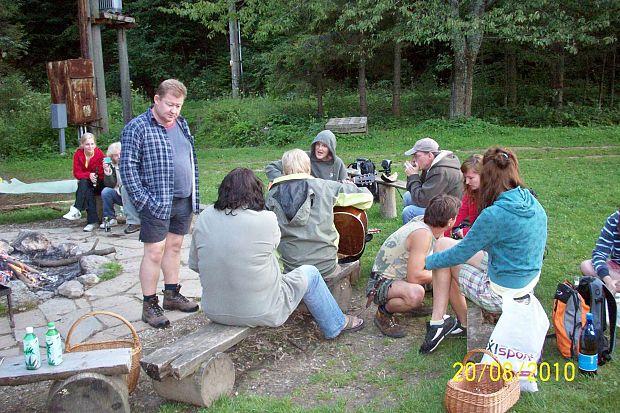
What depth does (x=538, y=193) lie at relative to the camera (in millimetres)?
8258

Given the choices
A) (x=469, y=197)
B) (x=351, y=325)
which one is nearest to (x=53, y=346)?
(x=351, y=325)

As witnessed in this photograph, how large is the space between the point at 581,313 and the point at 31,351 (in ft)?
9.34

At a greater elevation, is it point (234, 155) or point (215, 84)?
point (215, 84)

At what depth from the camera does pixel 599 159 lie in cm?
1077

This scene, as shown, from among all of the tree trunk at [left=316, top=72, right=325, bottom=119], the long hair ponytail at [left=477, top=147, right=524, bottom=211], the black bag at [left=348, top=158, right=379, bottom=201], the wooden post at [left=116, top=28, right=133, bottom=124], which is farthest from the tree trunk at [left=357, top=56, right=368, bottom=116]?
the long hair ponytail at [left=477, top=147, right=524, bottom=211]

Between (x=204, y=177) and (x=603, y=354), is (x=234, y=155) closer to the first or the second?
(x=204, y=177)

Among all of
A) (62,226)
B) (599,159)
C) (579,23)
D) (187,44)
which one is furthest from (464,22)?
(187,44)

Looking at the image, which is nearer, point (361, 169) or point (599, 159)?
point (361, 169)

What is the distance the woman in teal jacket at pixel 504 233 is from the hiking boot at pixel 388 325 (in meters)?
0.68

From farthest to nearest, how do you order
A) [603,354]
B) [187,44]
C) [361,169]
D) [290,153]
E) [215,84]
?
1. [187,44]
2. [215,84]
3. [361,169]
4. [290,153]
5. [603,354]

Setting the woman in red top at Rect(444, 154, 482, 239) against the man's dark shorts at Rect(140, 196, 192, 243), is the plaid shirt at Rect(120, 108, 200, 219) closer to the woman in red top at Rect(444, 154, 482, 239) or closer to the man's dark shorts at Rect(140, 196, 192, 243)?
the man's dark shorts at Rect(140, 196, 192, 243)

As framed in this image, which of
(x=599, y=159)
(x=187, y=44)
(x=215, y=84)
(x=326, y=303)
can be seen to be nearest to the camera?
(x=326, y=303)

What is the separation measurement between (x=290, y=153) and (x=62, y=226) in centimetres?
423

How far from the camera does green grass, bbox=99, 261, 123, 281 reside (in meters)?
5.38
